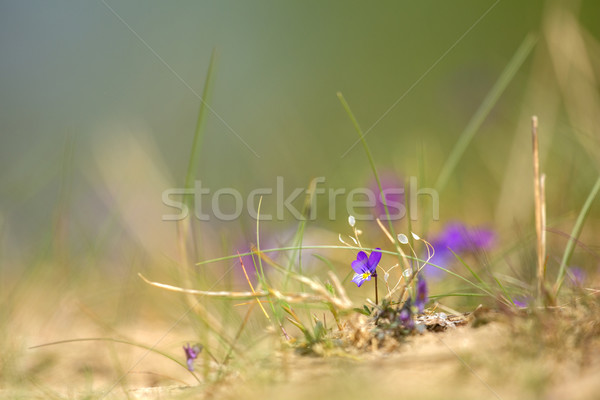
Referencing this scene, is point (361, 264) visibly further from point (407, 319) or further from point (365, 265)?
point (407, 319)

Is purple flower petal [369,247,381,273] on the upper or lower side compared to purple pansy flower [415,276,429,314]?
upper

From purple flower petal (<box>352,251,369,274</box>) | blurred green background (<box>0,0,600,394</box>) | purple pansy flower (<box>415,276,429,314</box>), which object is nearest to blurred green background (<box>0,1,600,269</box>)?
blurred green background (<box>0,0,600,394</box>)

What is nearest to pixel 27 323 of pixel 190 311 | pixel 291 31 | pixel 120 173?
pixel 190 311

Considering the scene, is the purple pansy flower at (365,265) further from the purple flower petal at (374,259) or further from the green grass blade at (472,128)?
the green grass blade at (472,128)

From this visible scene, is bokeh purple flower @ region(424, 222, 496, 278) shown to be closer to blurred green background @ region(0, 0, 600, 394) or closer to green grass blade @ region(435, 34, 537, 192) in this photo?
blurred green background @ region(0, 0, 600, 394)

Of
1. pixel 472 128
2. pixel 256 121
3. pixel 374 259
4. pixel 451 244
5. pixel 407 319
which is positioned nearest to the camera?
pixel 407 319

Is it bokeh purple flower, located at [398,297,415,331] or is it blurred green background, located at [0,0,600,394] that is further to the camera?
blurred green background, located at [0,0,600,394]

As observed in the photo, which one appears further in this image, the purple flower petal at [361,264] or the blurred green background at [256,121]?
the blurred green background at [256,121]

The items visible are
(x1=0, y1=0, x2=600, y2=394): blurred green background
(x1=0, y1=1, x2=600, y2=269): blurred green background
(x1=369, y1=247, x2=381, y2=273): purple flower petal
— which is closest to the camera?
(x1=369, y1=247, x2=381, y2=273): purple flower petal

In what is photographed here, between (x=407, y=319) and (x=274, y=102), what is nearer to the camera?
(x=407, y=319)

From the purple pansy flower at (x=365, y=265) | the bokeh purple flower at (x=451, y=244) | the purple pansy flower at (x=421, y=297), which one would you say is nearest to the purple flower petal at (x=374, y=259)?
the purple pansy flower at (x=365, y=265)

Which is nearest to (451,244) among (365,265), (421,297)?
(365,265)
